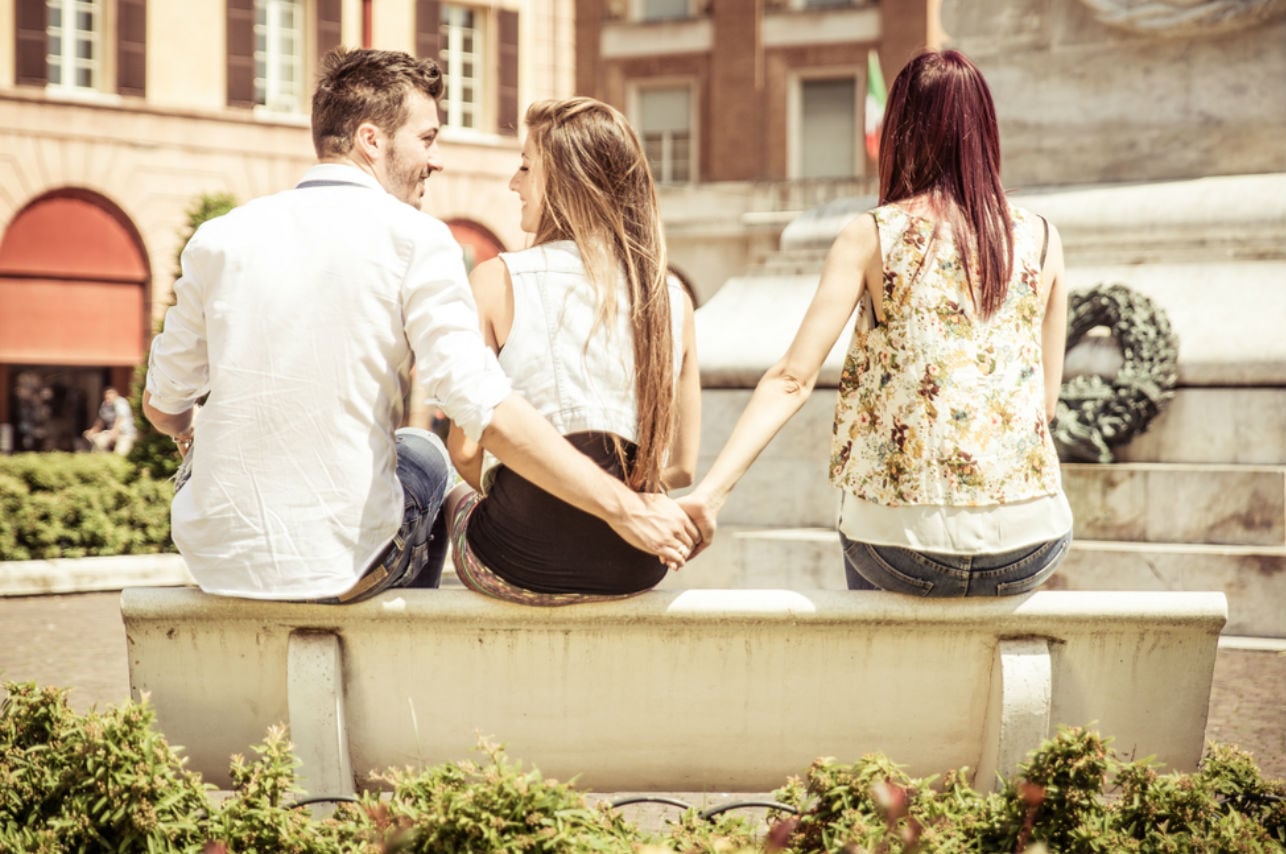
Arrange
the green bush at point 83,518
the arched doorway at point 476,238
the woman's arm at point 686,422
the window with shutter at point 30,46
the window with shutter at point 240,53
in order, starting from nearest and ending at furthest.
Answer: the woman's arm at point 686,422
the green bush at point 83,518
the window with shutter at point 30,46
the window with shutter at point 240,53
the arched doorway at point 476,238

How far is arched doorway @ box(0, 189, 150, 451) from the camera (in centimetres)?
2658

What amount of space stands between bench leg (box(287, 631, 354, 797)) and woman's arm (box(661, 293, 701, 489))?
79 cm

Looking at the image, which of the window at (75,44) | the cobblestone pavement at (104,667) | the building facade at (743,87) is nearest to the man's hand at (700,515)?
the cobblestone pavement at (104,667)

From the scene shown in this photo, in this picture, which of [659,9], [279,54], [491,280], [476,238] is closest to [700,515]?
[491,280]

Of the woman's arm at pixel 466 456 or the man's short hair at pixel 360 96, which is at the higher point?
the man's short hair at pixel 360 96

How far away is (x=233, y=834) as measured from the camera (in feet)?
9.30

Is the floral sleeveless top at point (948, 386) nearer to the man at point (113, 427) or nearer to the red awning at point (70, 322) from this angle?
the man at point (113, 427)

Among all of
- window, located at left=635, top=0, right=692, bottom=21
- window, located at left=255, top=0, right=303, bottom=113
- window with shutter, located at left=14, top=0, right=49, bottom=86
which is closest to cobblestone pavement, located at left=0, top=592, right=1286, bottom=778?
window with shutter, located at left=14, top=0, right=49, bottom=86

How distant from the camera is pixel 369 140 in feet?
11.5

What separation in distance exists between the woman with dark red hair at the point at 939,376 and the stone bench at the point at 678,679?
136mm

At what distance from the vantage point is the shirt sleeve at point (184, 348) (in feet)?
10.9

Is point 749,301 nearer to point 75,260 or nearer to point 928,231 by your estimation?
point 928,231

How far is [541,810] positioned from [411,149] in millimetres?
1487

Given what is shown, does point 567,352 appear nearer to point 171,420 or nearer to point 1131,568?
point 171,420
